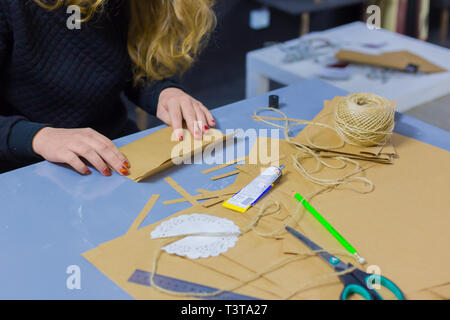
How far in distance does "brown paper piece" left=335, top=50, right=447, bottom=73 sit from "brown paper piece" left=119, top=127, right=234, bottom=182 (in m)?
0.80

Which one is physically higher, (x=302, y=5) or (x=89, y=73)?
(x=89, y=73)

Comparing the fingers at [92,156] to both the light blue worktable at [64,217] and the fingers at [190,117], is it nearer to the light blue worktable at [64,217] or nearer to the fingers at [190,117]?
the light blue worktable at [64,217]

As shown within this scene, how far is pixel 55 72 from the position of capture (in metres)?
0.95

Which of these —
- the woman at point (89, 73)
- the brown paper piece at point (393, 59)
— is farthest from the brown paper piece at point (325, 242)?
the brown paper piece at point (393, 59)

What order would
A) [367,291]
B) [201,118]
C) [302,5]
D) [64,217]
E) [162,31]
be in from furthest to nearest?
[302,5] < [162,31] < [201,118] < [64,217] < [367,291]

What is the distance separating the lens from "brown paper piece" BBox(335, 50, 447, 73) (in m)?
1.44

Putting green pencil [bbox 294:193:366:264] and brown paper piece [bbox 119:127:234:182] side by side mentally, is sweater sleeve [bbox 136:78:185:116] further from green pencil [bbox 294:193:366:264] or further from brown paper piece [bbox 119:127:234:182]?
green pencil [bbox 294:193:366:264]

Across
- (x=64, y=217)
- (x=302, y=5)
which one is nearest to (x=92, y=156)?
(x=64, y=217)

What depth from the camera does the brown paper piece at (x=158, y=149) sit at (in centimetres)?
77

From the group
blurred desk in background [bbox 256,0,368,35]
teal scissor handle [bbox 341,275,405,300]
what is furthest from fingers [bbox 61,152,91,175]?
blurred desk in background [bbox 256,0,368,35]

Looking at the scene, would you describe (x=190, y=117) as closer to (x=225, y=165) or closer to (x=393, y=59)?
(x=225, y=165)

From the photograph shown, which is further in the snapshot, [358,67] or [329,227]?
[358,67]

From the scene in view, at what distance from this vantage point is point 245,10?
262cm

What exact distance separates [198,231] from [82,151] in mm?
263
